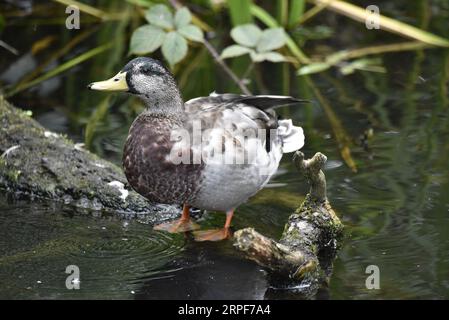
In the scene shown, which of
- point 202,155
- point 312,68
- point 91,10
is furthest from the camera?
point 91,10

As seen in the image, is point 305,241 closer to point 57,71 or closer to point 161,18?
point 161,18

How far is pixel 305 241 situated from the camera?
4164 millimetres

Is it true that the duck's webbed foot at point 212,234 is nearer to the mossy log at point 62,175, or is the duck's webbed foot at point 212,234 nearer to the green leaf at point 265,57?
the mossy log at point 62,175

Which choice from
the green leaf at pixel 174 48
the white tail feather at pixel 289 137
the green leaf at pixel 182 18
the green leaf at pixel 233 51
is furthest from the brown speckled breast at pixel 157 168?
the green leaf at pixel 233 51

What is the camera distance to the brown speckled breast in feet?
13.4

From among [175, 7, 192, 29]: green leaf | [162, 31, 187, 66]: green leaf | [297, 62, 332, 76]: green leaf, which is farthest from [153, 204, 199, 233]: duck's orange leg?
[297, 62, 332, 76]: green leaf

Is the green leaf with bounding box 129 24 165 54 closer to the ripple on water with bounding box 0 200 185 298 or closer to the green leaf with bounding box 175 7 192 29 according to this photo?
the green leaf with bounding box 175 7 192 29

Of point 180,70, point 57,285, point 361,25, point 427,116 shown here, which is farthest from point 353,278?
point 361,25

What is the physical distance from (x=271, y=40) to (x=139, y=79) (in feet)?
6.53

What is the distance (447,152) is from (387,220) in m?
1.04

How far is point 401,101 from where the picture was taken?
6.40 metres

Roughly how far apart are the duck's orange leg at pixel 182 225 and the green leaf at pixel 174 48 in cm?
128

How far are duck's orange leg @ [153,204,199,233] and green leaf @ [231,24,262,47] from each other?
1.80m

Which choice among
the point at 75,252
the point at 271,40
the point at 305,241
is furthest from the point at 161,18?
the point at 305,241
